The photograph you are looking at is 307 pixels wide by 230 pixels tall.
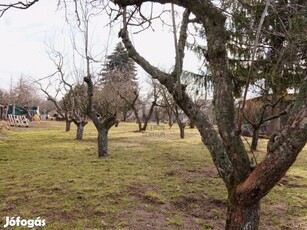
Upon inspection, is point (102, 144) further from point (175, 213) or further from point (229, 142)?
point (229, 142)

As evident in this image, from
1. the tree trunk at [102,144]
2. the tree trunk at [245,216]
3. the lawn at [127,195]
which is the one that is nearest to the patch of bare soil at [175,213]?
the lawn at [127,195]

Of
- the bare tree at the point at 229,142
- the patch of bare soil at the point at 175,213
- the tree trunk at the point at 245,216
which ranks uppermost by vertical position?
the bare tree at the point at 229,142

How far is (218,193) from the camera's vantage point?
5.63 m

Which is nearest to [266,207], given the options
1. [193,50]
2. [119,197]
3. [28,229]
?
[119,197]

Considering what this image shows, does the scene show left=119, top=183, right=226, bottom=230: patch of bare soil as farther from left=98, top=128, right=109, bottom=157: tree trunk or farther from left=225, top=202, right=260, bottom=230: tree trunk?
left=98, top=128, right=109, bottom=157: tree trunk

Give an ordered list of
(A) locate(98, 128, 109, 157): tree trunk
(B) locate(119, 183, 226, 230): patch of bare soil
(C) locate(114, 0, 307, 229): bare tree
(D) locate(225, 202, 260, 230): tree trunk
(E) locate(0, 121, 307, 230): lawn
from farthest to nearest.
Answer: (A) locate(98, 128, 109, 157): tree trunk, (E) locate(0, 121, 307, 230): lawn, (B) locate(119, 183, 226, 230): patch of bare soil, (D) locate(225, 202, 260, 230): tree trunk, (C) locate(114, 0, 307, 229): bare tree

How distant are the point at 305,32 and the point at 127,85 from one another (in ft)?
69.5

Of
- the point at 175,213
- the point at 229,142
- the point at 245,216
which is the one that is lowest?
the point at 175,213

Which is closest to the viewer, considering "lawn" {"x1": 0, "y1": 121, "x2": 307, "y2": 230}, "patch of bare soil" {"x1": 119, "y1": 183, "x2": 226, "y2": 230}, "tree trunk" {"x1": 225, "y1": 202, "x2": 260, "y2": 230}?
"tree trunk" {"x1": 225, "y1": 202, "x2": 260, "y2": 230}

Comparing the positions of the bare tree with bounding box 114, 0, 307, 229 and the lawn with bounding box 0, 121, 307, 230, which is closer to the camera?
the bare tree with bounding box 114, 0, 307, 229

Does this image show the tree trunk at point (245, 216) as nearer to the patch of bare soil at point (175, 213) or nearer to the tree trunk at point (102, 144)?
the patch of bare soil at point (175, 213)

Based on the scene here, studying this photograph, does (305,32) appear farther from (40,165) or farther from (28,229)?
(40,165)

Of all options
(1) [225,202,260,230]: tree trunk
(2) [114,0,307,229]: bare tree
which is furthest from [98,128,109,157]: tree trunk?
(1) [225,202,260,230]: tree trunk

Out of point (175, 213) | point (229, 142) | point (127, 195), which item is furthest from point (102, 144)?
point (229, 142)
